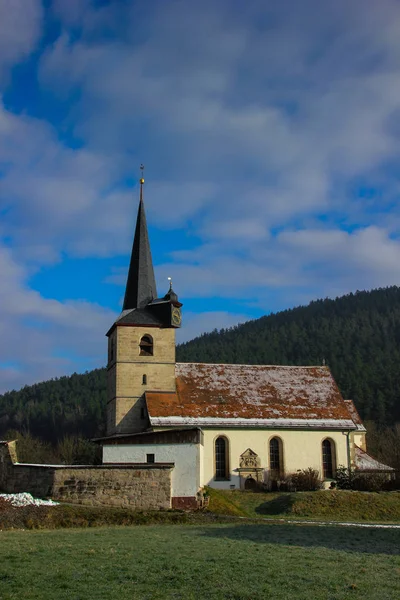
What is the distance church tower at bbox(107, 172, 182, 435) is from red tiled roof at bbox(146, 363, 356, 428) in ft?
4.05

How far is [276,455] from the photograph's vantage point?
4191 centimetres

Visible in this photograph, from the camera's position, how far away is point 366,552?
1437 centimetres

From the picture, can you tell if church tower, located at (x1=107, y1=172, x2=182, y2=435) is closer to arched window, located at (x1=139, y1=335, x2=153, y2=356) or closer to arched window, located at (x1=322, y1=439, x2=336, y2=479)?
arched window, located at (x1=139, y1=335, x2=153, y2=356)

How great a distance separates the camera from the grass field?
26.7 m

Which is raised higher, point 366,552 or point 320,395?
point 320,395

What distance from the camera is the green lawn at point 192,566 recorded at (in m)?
9.73

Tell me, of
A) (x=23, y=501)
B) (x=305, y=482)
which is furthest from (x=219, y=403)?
(x=23, y=501)

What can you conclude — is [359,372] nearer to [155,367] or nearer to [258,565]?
[155,367]

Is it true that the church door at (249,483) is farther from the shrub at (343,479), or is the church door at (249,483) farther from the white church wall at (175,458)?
the white church wall at (175,458)

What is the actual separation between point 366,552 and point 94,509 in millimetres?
9723

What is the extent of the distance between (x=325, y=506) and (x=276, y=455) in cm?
1352

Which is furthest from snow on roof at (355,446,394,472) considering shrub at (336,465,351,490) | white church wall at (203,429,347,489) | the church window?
the church window

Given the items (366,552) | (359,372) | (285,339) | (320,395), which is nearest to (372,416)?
(359,372)

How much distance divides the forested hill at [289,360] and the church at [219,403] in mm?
60271
